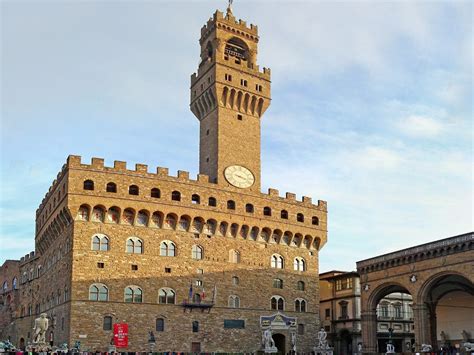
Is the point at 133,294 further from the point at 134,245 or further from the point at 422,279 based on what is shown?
the point at 422,279

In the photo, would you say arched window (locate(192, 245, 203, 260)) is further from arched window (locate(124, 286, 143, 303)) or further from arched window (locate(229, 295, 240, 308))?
arched window (locate(124, 286, 143, 303))

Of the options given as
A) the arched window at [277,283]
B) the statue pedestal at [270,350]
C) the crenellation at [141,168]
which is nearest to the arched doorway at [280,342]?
the statue pedestal at [270,350]

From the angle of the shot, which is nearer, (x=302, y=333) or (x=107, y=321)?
(x=107, y=321)

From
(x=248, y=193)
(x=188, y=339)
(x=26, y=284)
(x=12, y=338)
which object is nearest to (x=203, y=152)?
(x=248, y=193)

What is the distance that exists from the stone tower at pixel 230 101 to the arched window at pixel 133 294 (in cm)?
1347

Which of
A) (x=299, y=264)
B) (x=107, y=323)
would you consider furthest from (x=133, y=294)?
(x=299, y=264)

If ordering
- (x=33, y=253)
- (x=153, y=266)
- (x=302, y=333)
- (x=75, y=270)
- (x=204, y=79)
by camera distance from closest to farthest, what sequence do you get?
1. (x=75, y=270)
2. (x=153, y=266)
3. (x=302, y=333)
4. (x=204, y=79)
5. (x=33, y=253)

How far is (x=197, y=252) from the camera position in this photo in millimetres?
55812

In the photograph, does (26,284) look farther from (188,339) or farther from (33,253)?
(188,339)

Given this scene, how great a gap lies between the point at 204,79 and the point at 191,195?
47.9ft

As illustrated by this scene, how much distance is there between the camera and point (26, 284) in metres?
70.2

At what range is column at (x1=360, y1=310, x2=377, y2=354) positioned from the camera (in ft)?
178

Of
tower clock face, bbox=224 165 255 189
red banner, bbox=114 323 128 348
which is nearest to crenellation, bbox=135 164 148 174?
tower clock face, bbox=224 165 255 189

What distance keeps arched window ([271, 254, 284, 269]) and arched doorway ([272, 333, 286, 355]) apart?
21.4 feet
